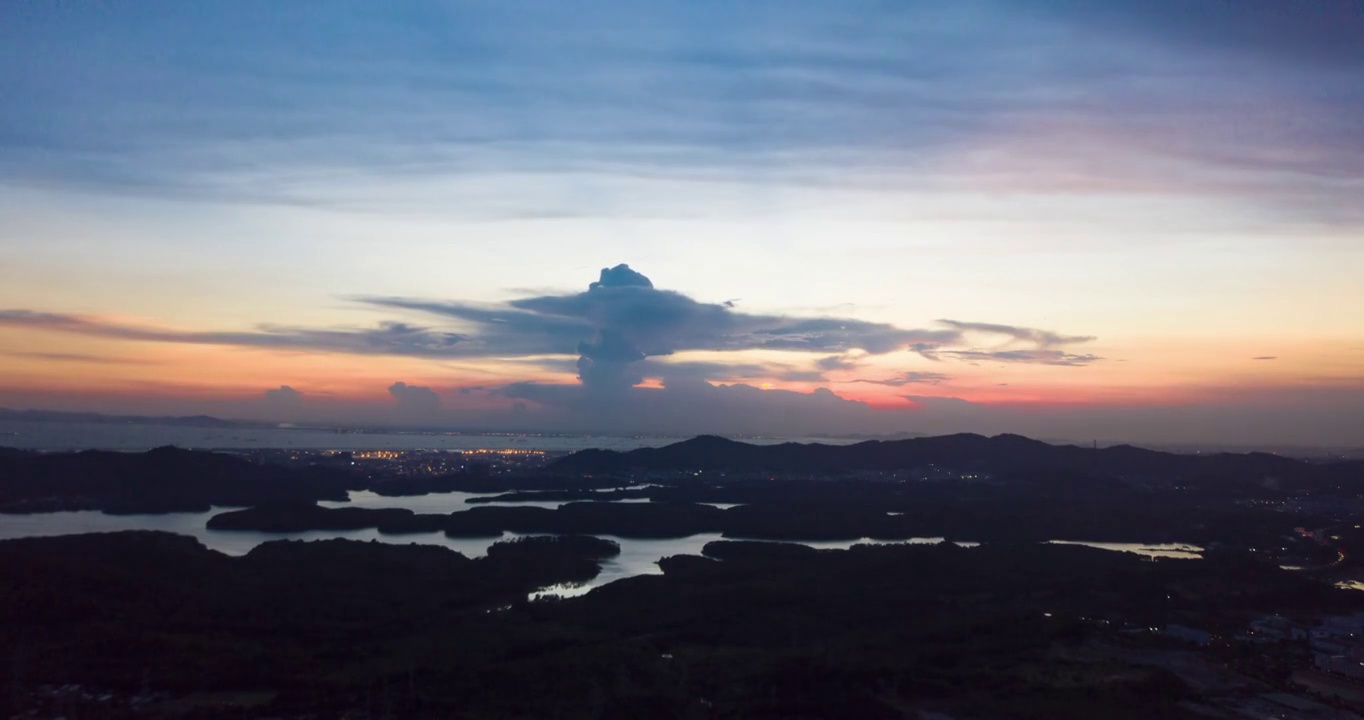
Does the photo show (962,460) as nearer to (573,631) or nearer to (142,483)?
(142,483)

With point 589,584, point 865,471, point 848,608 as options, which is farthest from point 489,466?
point 848,608

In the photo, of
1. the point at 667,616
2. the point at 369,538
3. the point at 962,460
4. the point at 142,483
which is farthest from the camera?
the point at 962,460

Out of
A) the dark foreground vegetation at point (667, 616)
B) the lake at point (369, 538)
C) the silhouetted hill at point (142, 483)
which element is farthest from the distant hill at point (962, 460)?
the lake at point (369, 538)

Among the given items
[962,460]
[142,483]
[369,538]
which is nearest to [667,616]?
[369,538]

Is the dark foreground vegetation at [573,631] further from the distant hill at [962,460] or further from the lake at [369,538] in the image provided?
the distant hill at [962,460]

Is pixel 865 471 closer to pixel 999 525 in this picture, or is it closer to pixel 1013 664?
pixel 999 525

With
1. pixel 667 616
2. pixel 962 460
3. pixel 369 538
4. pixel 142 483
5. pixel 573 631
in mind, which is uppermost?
pixel 962 460
